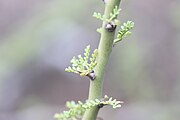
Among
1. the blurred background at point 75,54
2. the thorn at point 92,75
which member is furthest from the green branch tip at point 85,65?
the blurred background at point 75,54

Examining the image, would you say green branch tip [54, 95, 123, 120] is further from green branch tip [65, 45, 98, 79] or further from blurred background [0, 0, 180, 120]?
blurred background [0, 0, 180, 120]

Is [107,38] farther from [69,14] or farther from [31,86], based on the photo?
[69,14]

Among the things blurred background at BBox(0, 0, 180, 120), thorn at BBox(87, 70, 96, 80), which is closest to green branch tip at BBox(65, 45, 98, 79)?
thorn at BBox(87, 70, 96, 80)

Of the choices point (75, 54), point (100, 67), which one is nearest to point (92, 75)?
point (100, 67)

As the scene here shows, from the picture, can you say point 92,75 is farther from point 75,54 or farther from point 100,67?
point 75,54

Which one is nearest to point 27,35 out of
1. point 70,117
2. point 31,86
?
point 31,86
